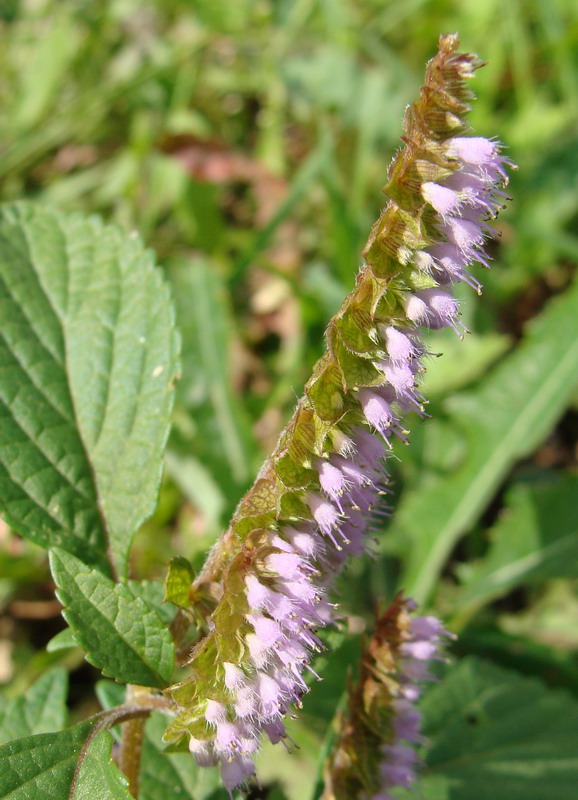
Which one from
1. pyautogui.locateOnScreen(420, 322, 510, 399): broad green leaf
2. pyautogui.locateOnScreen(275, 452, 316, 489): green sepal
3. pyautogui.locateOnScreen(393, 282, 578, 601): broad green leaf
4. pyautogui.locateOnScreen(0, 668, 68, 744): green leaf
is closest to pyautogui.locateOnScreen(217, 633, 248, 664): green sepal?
pyautogui.locateOnScreen(275, 452, 316, 489): green sepal

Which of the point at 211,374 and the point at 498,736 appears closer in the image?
the point at 498,736

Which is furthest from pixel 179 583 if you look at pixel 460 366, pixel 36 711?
pixel 460 366

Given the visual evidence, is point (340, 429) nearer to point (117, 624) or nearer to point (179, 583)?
point (179, 583)

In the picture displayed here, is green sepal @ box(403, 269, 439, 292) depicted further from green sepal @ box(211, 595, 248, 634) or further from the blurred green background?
the blurred green background

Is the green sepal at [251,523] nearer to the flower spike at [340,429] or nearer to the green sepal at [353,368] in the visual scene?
the flower spike at [340,429]

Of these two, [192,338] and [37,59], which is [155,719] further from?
[37,59]
